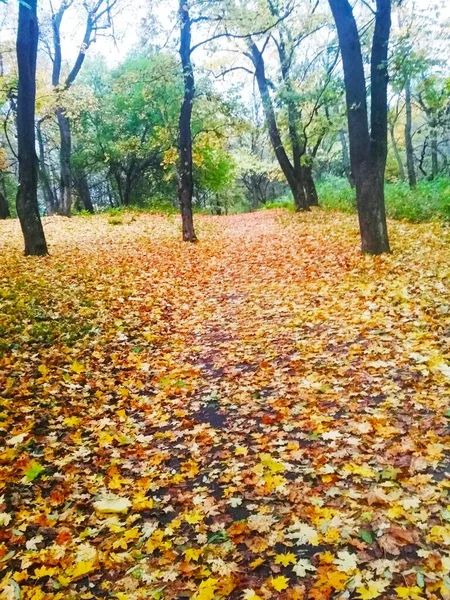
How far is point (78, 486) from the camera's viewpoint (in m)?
3.83

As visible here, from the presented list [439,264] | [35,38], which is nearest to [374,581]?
[439,264]

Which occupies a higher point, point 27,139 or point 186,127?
point 186,127

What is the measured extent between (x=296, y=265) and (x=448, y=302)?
4.33 m

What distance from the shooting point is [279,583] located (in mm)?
2725

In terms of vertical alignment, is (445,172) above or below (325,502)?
above

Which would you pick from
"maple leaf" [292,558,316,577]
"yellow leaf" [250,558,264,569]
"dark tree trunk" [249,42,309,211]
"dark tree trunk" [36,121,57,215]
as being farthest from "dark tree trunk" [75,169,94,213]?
"maple leaf" [292,558,316,577]

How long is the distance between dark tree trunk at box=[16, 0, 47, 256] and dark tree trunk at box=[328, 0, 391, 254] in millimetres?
6846

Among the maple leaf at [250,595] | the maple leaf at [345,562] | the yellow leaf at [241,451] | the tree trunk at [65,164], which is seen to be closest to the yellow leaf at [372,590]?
the maple leaf at [345,562]

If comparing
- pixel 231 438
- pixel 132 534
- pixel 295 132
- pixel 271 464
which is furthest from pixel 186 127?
pixel 132 534

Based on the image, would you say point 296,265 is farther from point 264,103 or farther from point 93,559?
point 264,103

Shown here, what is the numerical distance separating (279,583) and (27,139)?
36.8 ft

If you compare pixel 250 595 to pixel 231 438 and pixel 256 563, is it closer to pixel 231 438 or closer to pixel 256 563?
pixel 256 563

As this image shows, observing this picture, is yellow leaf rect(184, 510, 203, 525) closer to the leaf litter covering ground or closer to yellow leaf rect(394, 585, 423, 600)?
the leaf litter covering ground

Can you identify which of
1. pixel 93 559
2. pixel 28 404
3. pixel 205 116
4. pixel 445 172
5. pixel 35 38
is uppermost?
pixel 35 38
